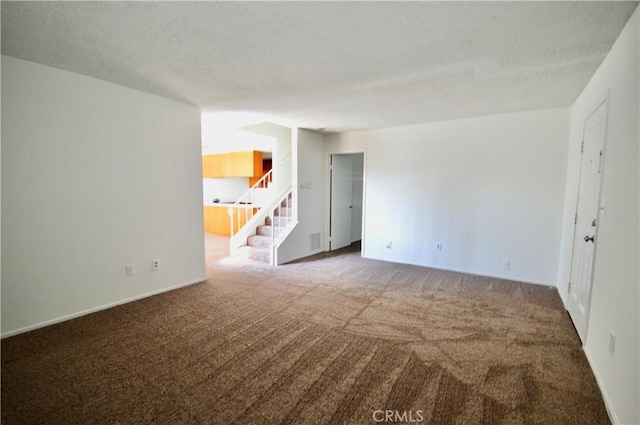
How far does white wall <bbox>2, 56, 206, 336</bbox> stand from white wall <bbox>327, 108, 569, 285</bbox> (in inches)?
128

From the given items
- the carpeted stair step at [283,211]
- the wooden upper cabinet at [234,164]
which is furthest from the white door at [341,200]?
the wooden upper cabinet at [234,164]

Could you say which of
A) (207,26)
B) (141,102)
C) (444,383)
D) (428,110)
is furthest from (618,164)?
(141,102)

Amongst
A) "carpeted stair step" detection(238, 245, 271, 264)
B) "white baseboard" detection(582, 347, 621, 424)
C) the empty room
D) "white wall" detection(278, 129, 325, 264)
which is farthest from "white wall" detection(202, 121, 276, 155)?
"white baseboard" detection(582, 347, 621, 424)

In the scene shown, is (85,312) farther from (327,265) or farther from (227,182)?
(227,182)

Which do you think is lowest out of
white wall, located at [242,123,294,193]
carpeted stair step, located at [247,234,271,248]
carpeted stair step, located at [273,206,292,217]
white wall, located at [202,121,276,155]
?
carpeted stair step, located at [247,234,271,248]

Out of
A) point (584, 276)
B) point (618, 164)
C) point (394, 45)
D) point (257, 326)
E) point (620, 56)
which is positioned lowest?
point (257, 326)

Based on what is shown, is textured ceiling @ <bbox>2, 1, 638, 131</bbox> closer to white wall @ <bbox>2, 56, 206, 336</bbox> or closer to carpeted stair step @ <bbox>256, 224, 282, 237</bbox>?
white wall @ <bbox>2, 56, 206, 336</bbox>

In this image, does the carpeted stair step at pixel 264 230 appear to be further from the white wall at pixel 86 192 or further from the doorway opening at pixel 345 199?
the white wall at pixel 86 192

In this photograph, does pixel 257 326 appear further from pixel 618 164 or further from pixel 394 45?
pixel 618 164

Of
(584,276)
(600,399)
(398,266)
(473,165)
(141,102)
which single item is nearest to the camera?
(600,399)

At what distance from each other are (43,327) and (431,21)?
4.17 metres

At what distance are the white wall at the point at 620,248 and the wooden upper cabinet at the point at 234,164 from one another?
712 cm

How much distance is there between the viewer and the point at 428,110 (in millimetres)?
3982
